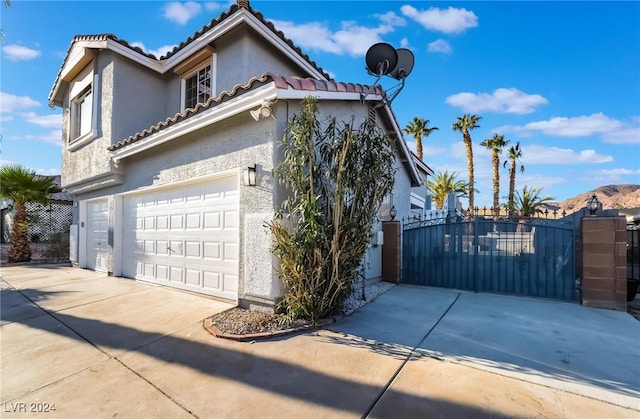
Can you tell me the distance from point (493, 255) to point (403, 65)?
6697mm

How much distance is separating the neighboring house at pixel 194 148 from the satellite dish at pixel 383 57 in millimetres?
644

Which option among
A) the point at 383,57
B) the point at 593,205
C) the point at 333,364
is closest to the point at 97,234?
the point at 333,364

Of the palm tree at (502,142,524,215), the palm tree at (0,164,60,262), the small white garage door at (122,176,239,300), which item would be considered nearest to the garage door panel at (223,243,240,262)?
the small white garage door at (122,176,239,300)

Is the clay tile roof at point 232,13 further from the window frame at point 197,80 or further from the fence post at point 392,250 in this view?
the fence post at point 392,250

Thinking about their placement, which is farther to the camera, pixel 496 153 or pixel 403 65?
pixel 496 153

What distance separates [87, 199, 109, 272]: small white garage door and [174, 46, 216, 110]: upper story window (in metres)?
5.79

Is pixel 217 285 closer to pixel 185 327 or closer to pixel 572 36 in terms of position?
pixel 185 327

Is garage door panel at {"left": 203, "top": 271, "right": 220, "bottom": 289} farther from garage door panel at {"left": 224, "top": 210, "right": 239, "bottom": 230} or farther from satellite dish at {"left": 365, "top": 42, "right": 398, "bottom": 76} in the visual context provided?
satellite dish at {"left": 365, "top": 42, "right": 398, "bottom": 76}

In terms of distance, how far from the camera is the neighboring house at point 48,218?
20.2 m

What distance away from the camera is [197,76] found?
39.9 feet

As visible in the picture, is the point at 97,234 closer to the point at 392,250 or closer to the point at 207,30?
the point at 207,30

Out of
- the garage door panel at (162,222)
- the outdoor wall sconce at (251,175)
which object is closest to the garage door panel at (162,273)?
the garage door panel at (162,222)

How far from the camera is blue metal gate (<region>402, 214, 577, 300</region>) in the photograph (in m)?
8.85

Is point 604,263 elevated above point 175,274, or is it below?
above
